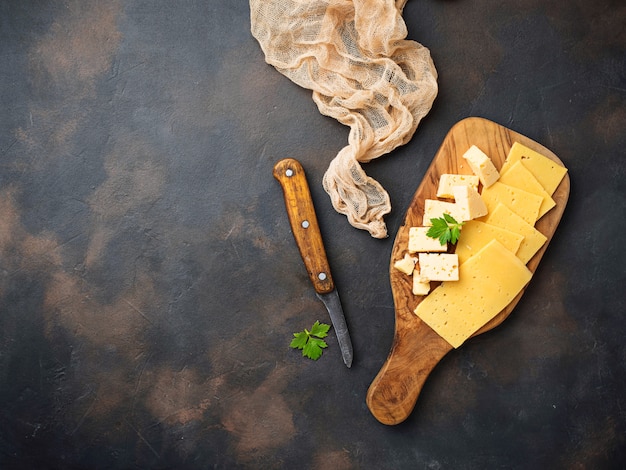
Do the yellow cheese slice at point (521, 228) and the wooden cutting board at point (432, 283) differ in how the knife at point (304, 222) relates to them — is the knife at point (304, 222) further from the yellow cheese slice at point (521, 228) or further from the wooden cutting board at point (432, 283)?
the yellow cheese slice at point (521, 228)

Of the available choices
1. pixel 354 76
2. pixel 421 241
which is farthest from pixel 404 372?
pixel 354 76

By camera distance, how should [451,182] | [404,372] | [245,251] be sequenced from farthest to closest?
[245,251]
[404,372]
[451,182]

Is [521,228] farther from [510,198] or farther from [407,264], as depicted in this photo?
[407,264]

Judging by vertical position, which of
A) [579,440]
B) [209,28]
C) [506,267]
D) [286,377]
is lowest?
[579,440]

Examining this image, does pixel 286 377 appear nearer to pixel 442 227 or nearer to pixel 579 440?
pixel 442 227

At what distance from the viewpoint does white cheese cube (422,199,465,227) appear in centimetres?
284

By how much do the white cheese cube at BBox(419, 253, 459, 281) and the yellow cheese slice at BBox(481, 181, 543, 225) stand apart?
0.34m

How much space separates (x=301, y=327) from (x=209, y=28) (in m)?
1.69

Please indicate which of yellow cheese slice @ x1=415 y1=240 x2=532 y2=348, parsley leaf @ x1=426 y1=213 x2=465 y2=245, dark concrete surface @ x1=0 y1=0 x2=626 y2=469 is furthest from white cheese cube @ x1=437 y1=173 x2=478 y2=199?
yellow cheese slice @ x1=415 y1=240 x2=532 y2=348

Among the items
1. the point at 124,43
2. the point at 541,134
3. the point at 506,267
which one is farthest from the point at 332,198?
the point at 124,43

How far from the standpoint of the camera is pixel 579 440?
3.10 metres

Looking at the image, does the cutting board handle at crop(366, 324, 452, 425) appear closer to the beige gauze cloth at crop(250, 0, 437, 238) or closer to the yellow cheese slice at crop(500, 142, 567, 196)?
the beige gauze cloth at crop(250, 0, 437, 238)

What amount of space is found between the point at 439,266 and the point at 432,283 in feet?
0.44

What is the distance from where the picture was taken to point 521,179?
290 centimetres
